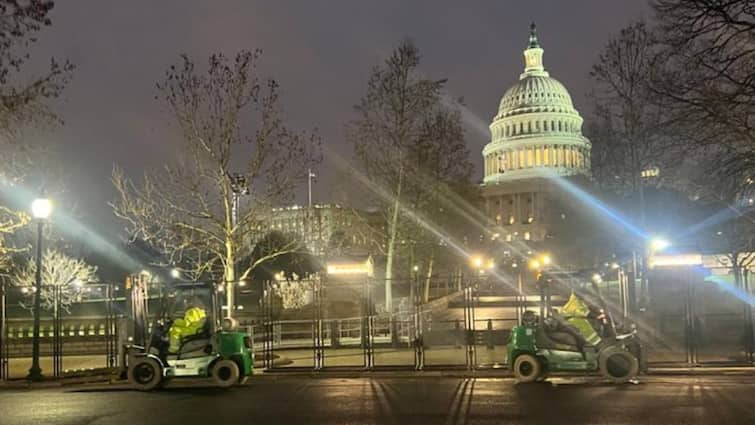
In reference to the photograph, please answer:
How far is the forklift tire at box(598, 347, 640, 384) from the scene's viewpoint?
679 inches

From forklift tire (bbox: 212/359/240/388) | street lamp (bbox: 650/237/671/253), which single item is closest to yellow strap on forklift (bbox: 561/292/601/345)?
forklift tire (bbox: 212/359/240/388)

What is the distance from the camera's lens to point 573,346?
57.8 ft

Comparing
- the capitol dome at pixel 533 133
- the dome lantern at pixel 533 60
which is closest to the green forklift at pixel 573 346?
the capitol dome at pixel 533 133

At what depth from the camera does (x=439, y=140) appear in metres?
37.0

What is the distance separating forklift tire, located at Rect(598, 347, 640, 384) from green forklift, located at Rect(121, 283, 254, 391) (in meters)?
8.27

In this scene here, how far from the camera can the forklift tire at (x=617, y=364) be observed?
17.2 m

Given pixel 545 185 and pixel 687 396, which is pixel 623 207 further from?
pixel 545 185

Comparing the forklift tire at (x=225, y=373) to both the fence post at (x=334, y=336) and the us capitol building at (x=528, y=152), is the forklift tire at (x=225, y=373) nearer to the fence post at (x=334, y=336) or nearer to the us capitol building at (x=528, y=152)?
the fence post at (x=334, y=336)

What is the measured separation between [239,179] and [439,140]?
1571 centimetres

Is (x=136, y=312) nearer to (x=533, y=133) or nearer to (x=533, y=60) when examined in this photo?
(x=533, y=133)

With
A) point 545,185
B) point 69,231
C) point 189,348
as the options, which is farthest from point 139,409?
point 545,185

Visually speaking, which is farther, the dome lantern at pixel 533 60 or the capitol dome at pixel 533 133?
the dome lantern at pixel 533 60

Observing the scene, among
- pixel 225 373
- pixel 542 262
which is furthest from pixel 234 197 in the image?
pixel 542 262

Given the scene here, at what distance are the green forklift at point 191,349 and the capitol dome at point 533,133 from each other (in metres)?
127
